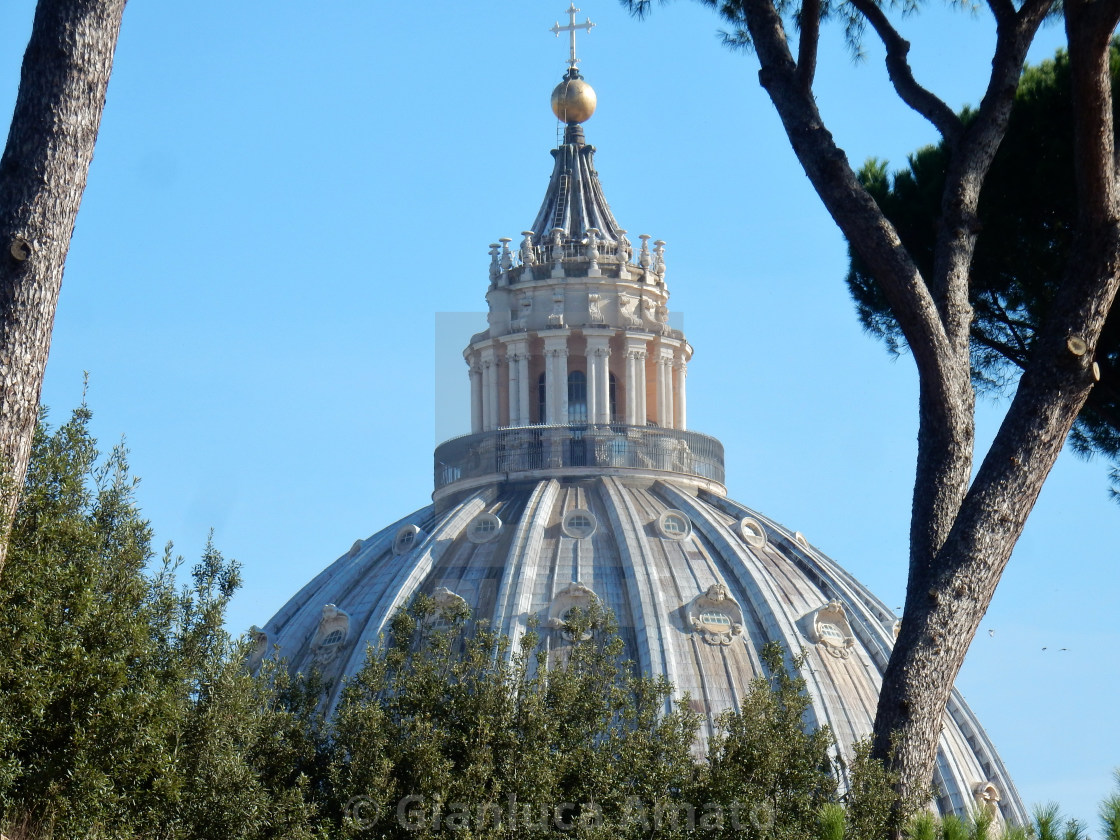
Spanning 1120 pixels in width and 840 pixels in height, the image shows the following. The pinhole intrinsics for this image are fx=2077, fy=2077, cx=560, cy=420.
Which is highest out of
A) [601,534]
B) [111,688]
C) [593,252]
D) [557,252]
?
[593,252]

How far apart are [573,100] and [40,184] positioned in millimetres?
35898

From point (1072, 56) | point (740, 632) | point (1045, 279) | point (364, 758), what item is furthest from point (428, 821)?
point (740, 632)

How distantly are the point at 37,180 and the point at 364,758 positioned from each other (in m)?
6.64

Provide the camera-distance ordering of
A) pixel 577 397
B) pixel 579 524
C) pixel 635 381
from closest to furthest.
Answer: pixel 579 524
pixel 635 381
pixel 577 397

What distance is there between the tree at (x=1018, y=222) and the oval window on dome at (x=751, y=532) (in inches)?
994

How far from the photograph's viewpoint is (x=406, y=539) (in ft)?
137

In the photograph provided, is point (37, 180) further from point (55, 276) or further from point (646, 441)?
point (646, 441)

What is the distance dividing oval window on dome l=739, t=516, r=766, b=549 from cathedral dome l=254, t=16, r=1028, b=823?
1.6 inches

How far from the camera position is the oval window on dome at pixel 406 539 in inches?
1631

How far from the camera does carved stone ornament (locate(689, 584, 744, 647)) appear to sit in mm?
38188

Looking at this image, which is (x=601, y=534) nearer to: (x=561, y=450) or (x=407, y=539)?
(x=561, y=450)

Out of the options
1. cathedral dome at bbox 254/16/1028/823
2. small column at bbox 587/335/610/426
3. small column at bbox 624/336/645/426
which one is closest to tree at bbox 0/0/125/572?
cathedral dome at bbox 254/16/1028/823

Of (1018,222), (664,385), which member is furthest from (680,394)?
(1018,222)

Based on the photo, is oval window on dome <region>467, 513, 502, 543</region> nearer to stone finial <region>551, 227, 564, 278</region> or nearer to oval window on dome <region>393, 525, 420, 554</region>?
oval window on dome <region>393, 525, 420, 554</region>
